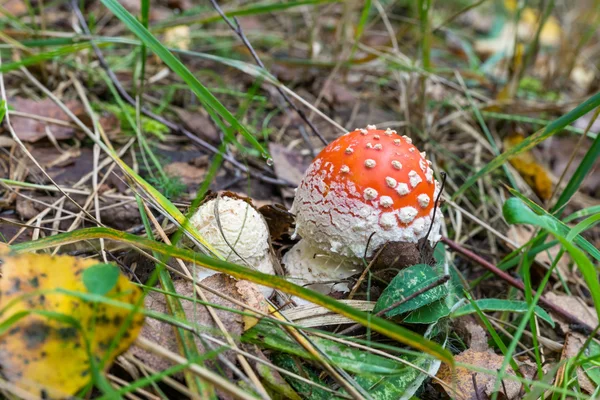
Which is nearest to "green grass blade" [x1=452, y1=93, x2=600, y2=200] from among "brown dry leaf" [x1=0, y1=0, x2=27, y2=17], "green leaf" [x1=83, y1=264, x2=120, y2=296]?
"green leaf" [x1=83, y1=264, x2=120, y2=296]


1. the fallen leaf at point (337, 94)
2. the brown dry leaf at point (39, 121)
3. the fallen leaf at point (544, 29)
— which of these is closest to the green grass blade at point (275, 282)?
the brown dry leaf at point (39, 121)

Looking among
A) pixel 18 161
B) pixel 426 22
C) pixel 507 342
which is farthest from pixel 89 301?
pixel 426 22

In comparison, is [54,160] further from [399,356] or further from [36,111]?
[399,356]

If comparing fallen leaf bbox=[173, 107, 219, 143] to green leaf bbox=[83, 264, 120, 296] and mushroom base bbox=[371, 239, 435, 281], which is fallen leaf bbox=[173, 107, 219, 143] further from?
green leaf bbox=[83, 264, 120, 296]

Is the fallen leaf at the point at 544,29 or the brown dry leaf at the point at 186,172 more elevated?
the fallen leaf at the point at 544,29

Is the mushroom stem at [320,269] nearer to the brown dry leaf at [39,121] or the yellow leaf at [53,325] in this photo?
the yellow leaf at [53,325]

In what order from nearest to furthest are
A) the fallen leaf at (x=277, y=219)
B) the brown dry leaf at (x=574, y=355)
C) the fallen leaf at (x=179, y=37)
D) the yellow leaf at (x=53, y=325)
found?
the yellow leaf at (x=53, y=325) < the brown dry leaf at (x=574, y=355) < the fallen leaf at (x=277, y=219) < the fallen leaf at (x=179, y=37)

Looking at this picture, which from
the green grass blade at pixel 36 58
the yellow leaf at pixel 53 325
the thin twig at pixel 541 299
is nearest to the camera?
the yellow leaf at pixel 53 325

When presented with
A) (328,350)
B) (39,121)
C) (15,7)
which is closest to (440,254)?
(328,350)
